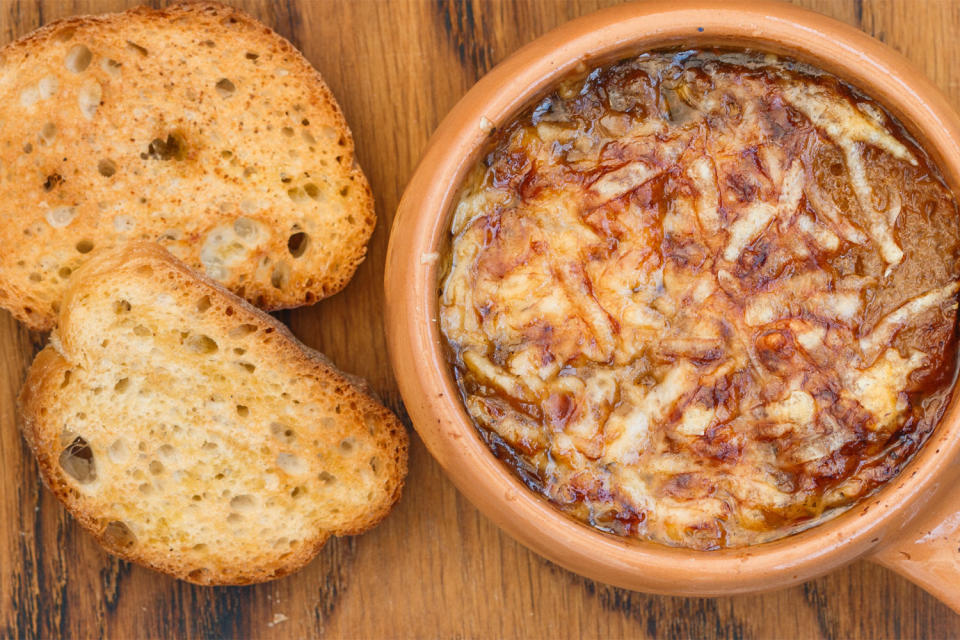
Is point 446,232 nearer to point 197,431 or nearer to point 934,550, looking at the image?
point 197,431

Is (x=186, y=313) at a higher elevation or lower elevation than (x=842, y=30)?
lower

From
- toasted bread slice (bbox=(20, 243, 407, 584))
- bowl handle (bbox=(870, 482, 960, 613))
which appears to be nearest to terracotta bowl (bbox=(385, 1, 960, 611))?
bowl handle (bbox=(870, 482, 960, 613))

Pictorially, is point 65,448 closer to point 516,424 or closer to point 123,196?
point 123,196

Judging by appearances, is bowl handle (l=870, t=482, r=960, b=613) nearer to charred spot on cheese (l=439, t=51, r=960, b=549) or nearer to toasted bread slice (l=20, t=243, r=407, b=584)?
charred spot on cheese (l=439, t=51, r=960, b=549)

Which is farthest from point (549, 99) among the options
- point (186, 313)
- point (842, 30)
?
point (186, 313)

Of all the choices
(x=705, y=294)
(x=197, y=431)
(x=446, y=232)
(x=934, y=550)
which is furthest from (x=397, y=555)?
(x=934, y=550)

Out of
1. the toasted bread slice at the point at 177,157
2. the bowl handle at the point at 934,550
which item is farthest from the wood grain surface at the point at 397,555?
the bowl handle at the point at 934,550
